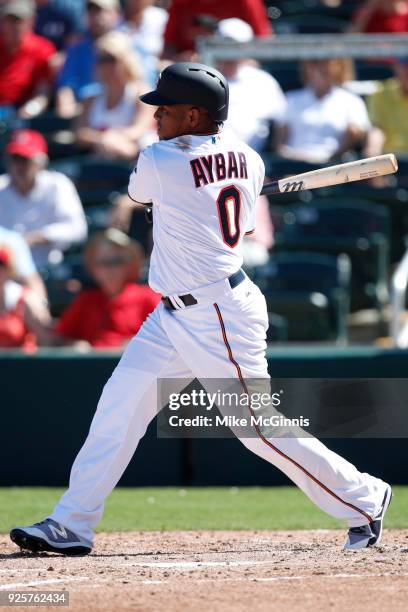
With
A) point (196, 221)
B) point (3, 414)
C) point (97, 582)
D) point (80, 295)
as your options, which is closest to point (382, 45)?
point (80, 295)

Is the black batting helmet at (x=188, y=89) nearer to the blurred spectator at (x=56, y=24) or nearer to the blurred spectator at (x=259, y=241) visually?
the blurred spectator at (x=259, y=241)

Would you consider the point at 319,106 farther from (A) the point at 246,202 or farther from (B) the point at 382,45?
(A) the point at 246,202

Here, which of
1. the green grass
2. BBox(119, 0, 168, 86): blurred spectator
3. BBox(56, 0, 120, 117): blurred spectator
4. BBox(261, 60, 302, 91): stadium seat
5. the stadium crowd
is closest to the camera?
the green grass

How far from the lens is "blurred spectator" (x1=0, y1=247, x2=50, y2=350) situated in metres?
7.93

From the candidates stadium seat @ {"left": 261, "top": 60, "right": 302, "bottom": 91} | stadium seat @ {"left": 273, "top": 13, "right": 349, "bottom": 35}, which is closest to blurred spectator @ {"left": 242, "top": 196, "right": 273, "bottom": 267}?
stadium seat @ {"left": 261, "top": 60, "right": 302, "bottom": 91}

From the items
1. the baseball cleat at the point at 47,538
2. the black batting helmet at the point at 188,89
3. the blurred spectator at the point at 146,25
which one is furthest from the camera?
the blurred spectator at the point at 146,25

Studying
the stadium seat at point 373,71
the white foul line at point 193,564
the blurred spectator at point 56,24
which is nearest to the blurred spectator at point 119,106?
the stadium seat at point 373,71

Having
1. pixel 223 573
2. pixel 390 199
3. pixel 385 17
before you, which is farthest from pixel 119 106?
pixel 223 573

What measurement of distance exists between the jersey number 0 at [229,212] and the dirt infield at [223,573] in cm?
132

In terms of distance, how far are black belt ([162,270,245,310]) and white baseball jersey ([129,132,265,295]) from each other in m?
0.02

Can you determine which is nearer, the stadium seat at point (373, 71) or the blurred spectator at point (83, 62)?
the stadium seat at point (373, 71)

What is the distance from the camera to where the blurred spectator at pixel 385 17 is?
10367mm

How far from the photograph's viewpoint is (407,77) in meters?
9.60

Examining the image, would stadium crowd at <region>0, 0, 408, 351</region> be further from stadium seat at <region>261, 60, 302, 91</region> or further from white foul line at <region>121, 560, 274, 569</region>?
white foul line at <region>121, 560, 274, 569</region>
